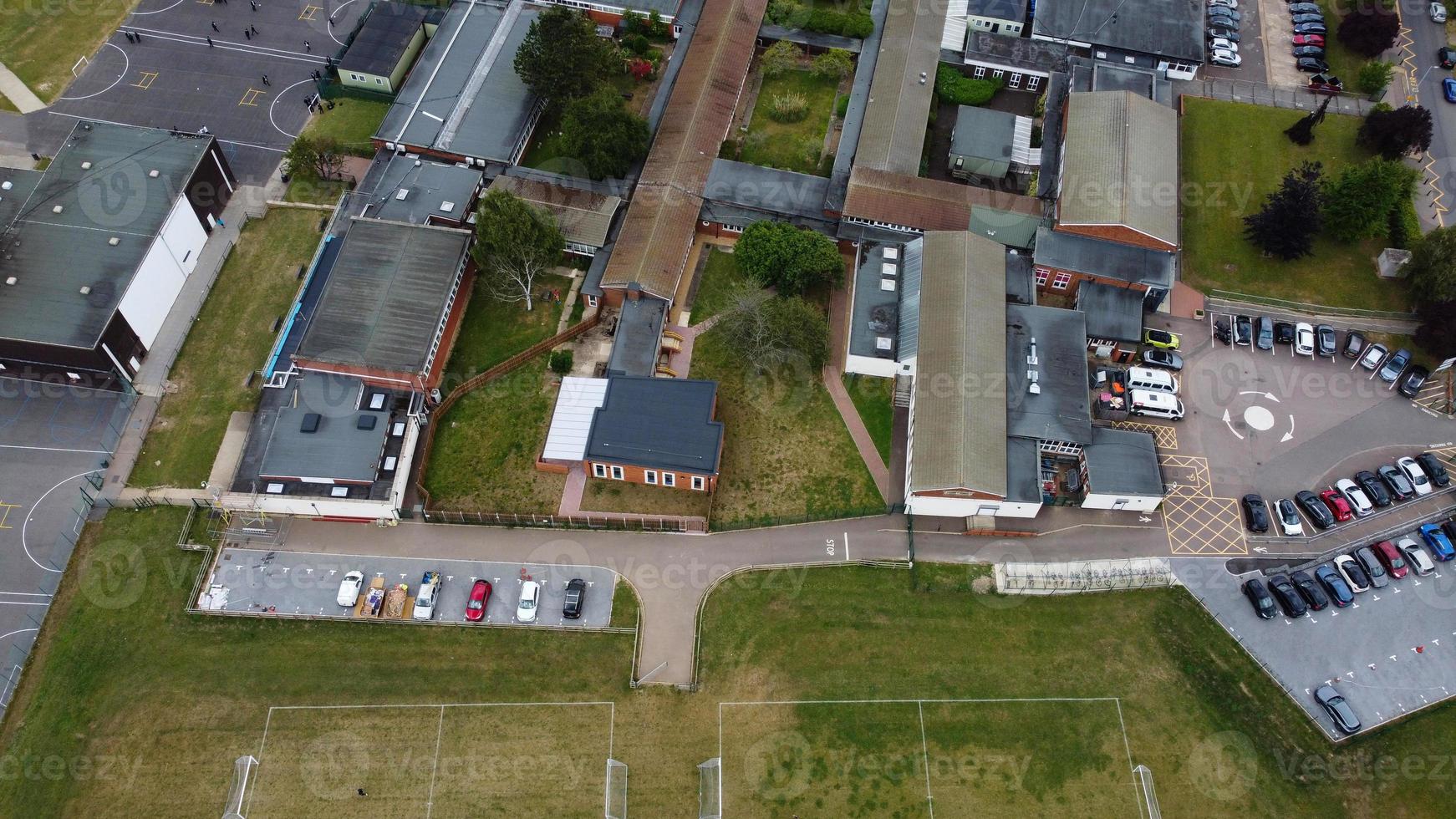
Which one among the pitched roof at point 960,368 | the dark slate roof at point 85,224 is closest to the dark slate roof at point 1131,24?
the pitched roof at point 960,368

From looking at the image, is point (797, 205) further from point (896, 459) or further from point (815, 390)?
point (896, 459)

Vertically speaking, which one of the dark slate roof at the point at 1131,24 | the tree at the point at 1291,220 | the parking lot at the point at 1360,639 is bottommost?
the parking lot at the point at 1360,639

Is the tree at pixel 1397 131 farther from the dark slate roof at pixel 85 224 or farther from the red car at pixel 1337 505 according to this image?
the dark slate roof at pixel 85 224

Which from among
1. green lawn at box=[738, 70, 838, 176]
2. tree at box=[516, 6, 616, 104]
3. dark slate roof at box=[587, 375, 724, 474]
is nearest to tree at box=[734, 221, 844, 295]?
dark slate roof at box=[587, 375, 724, 474]

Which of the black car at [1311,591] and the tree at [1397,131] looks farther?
the tree at [1397,131]

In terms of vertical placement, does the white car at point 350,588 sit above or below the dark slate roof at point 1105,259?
below

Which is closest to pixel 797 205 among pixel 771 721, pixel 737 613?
pixel 737 613

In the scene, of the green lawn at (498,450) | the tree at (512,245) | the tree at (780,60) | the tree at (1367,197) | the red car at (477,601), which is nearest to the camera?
the red car at (477,601)
